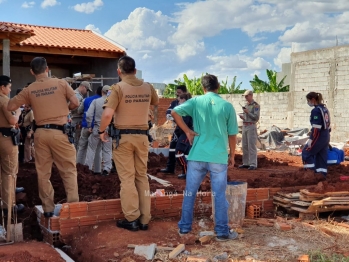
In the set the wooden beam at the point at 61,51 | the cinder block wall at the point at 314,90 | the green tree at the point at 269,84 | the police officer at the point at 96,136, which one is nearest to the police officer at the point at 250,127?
the police officer at the point at 96,136

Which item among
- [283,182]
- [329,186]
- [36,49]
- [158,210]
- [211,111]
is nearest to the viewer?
[211,111]

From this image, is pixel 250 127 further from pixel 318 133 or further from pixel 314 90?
pixel 314 90

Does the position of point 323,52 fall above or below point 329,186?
above

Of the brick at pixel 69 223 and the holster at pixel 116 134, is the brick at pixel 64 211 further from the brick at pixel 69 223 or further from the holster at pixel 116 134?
the holster at pixel 116 134

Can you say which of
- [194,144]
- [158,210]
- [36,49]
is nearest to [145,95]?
[194,144]

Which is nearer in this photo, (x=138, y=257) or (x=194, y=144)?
(x=138, y=257)

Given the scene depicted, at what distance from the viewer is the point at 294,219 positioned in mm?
5680

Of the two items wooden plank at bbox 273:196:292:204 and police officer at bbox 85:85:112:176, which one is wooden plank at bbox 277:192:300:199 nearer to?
wooden plank at bbox 273:196:292:204

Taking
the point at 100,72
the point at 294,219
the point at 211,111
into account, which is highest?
the point at 100,72

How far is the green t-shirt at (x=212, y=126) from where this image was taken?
184 inches

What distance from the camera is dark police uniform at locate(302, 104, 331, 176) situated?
7.45 metres

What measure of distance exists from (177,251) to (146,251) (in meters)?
0.31

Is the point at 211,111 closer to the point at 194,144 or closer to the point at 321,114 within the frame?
the point at 194,144

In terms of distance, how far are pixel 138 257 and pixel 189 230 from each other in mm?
922
